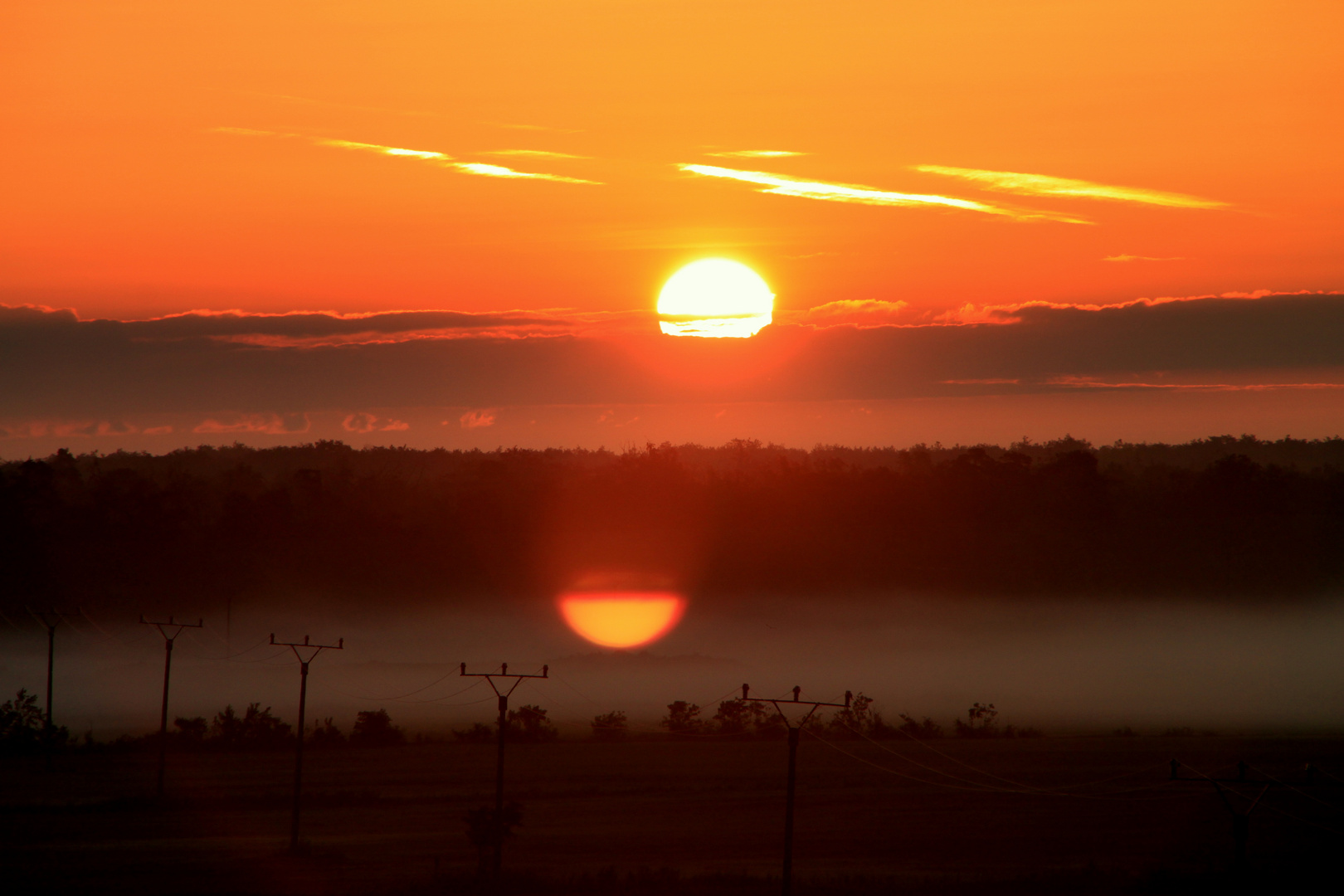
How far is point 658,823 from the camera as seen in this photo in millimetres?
78125

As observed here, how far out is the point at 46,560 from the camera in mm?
178875

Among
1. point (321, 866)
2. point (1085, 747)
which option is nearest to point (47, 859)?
point (321, 866)

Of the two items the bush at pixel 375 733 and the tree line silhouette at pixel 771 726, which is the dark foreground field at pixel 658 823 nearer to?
the bush at pixel 375 733

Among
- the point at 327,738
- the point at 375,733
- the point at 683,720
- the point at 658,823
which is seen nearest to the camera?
→ the point at 658,823

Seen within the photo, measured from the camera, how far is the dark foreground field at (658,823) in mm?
59312

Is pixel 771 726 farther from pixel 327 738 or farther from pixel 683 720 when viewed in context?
pixel 327 738

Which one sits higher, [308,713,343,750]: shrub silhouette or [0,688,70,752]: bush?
[0,688,70,752]: bush

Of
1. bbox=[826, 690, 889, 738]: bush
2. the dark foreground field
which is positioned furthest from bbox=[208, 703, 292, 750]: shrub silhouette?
bbox=[826, 690, 889, 738]: bush

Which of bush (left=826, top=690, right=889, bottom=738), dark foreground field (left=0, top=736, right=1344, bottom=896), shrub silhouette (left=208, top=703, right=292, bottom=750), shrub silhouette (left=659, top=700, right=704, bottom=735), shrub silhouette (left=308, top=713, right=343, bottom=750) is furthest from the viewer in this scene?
bush (left=826, top=690, right=889, bottom=738)

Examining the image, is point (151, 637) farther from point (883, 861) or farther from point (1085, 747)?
point (883, 861)

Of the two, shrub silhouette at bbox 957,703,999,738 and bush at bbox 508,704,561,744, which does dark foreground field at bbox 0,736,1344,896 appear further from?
shrub silhouette at bbox 957,703,999,738

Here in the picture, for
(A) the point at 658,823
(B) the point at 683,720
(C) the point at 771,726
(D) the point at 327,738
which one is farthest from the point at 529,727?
(A) the point at 658,823

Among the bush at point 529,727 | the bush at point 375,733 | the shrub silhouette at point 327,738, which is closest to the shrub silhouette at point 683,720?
the bush at point 529,727

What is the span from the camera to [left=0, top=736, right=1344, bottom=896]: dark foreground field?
59.3m
